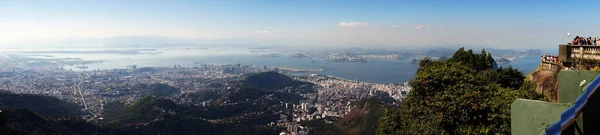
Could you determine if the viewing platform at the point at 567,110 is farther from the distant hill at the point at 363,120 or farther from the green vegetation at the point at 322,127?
the green vegetation at the point at 322,127

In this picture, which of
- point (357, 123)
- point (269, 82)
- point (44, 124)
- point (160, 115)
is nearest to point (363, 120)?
point (357, 123)

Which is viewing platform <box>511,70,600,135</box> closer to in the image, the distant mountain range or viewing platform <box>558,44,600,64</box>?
viewing platform <box>558,44,600,64</box>

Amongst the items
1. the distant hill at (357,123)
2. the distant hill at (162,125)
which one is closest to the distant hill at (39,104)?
the distant hill at (162,125)

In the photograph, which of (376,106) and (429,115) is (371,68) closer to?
(376,106)

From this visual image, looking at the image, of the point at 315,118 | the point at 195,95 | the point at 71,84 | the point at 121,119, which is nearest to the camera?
the point at 121,119

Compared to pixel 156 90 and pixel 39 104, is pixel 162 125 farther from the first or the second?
pixel 156 90

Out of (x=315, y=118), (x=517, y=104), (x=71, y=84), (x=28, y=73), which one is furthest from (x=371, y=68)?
(x=517, y=104)

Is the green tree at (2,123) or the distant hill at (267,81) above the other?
the green tree at (2,123)

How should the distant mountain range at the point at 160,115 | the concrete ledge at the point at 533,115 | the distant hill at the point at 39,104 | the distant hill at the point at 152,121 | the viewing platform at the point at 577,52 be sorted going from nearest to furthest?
the concrete ledge at the point at 533,115 < the viewing platform at the point at 577,52 < the distant hill at the point at 152,121 < the distant mountain range at the point at 160,115 < the distant hill at the point at 39,104
